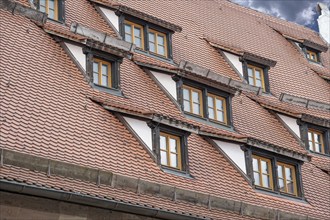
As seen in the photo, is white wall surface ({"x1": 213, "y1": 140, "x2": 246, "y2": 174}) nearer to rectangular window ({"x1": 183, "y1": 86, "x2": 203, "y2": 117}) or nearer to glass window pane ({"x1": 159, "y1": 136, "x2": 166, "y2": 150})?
rectangular window ({"x1": 183, "y1": 86, "x2": 203, "y2": 117})

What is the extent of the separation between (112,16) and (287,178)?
6.04m

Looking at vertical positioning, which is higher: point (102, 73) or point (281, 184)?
point (102, 73)

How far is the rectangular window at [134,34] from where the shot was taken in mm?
20922

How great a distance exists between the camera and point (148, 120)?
17781 millimetres

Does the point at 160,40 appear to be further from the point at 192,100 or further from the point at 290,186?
the point at 290,186

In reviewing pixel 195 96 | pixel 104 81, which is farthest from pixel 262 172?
pixel 104 81

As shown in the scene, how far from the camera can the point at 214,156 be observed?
19.1 m

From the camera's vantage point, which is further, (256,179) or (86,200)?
(256,179)

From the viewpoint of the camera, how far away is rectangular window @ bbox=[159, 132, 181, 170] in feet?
58.4

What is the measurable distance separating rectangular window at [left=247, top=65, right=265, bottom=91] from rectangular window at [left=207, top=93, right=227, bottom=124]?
2769mm

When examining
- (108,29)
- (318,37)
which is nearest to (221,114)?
(108,29)

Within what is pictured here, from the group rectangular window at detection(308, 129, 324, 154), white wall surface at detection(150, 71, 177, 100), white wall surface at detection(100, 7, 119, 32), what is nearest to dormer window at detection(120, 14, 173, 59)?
white wall surface at detection(100, 7, 119, 32)

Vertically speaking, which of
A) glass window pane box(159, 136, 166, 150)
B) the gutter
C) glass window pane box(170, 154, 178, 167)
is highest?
glass window pane box(159, 136, 166, 150)

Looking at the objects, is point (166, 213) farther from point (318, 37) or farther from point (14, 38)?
point (318, 37)
